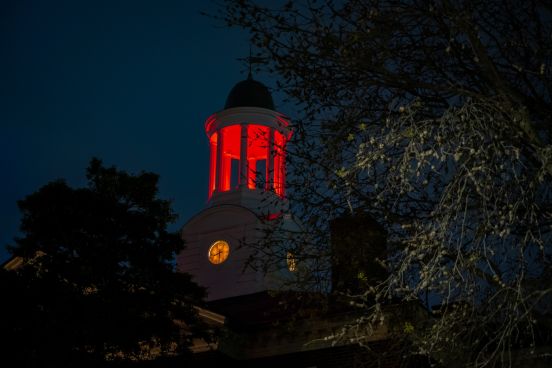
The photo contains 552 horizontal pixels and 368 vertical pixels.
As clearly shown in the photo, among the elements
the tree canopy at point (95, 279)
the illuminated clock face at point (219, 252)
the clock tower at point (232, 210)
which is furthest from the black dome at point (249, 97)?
the tree canopy at point (95, 279)

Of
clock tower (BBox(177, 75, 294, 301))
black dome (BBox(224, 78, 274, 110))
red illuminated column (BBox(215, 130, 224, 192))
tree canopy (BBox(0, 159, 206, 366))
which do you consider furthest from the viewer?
black dome (BBox(224, 78, 274, 110))

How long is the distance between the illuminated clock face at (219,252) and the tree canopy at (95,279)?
1117 centimetres

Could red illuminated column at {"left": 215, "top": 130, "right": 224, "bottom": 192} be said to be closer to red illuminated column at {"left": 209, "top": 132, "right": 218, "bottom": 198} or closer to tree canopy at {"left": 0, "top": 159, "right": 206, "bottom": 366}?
red illuminated column at {"left": 209, "top": 132, "right": 218, "bottom": 198}

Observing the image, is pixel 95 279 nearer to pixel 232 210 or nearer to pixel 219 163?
pixel 232 210

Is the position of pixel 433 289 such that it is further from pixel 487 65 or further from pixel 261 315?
pixel 261 315

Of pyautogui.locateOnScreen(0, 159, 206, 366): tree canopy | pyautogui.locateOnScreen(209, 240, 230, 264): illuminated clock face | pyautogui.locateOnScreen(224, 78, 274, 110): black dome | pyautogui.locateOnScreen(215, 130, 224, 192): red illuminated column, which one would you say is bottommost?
pyautogui.locateOnScreen(0, 159, 206, 366): tree canopy

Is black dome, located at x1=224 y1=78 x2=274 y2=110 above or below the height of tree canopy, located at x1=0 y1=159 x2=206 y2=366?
above

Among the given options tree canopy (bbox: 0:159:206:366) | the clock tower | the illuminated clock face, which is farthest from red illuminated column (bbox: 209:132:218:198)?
tree canopy (bbox: 0:159:206:366)

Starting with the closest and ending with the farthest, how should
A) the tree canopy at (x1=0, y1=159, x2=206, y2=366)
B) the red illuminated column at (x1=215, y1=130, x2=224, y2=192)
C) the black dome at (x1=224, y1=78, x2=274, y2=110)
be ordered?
the tree canopy at (x1=0, y1=159, x2=206, y2=366) → the red illuminated column at (x1=215, y1=130, x2=224, y2=192) → the black dome at (x1=224, y1=78, x2=274, y2=110)

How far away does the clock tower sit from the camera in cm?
3206

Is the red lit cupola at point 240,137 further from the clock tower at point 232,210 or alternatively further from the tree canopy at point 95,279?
the tree canopy at point 95,279

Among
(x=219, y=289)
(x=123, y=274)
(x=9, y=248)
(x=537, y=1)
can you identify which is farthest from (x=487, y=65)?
(x=219, y=289)

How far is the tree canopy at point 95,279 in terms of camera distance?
19.0 metres

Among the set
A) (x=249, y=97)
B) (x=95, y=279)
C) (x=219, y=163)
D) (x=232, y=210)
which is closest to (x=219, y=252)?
(x=232, y=210)
